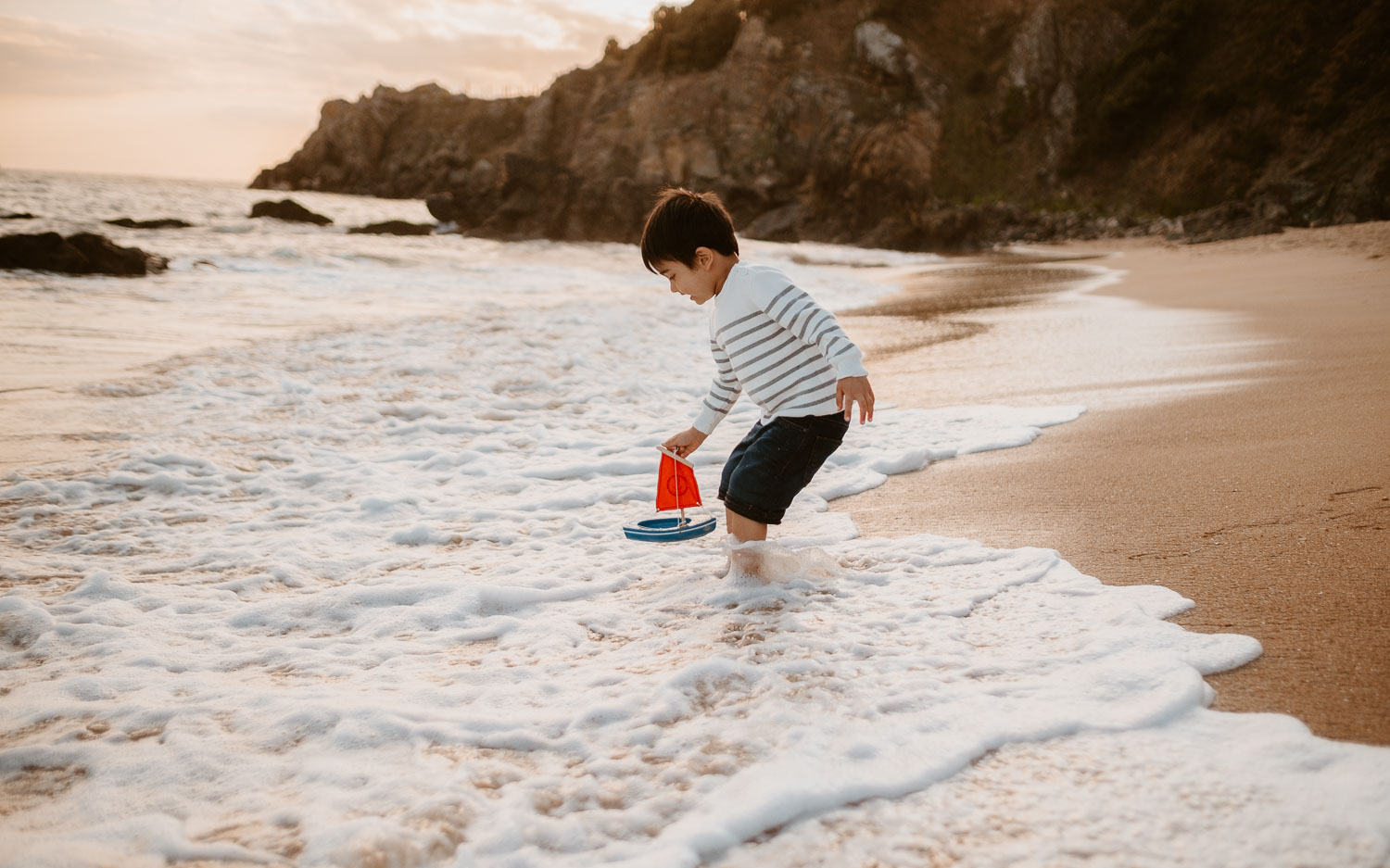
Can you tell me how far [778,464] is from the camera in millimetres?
2896

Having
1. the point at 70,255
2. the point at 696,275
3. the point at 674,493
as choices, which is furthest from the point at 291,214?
the point at 696,275

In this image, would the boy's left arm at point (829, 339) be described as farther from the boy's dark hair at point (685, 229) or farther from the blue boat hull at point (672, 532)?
the blue boat hull at point (672, 532)

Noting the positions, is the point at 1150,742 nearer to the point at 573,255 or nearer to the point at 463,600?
the point at 463,600

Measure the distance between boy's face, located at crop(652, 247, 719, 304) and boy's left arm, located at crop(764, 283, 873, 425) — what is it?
0.84 feet

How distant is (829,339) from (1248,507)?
1836 mm

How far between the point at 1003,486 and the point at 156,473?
4349 millimetres

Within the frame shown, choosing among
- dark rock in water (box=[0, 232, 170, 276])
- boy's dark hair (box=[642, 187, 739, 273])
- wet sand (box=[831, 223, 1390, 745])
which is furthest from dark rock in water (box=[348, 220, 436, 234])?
boy's dark hair (box=[642, 187, 739, 273])

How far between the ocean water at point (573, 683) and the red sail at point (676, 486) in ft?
0.77

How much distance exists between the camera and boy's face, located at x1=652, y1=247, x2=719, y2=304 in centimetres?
297

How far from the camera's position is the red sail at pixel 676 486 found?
10.8 feet

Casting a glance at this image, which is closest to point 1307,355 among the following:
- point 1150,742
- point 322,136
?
point 1150,742

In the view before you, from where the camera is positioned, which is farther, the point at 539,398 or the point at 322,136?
the point at 322,136

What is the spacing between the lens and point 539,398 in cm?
652

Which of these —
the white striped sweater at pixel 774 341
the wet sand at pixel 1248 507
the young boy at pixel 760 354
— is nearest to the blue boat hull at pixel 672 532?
the young boy at pixel 760 354
